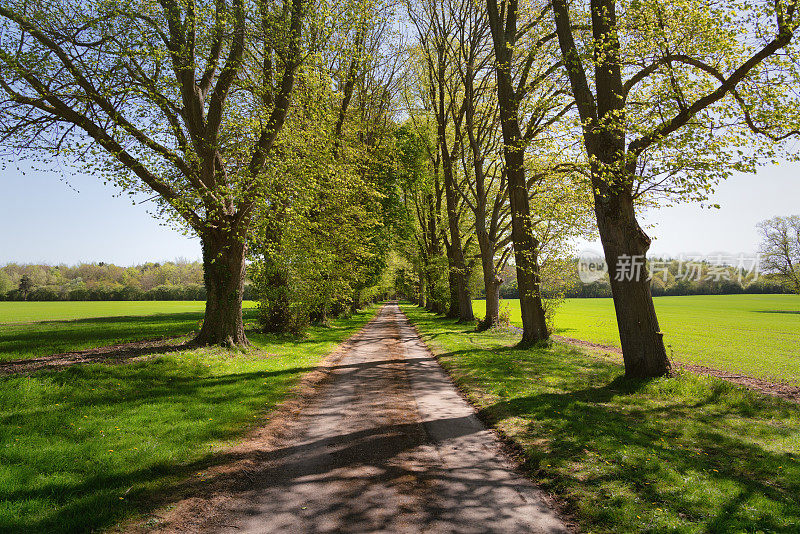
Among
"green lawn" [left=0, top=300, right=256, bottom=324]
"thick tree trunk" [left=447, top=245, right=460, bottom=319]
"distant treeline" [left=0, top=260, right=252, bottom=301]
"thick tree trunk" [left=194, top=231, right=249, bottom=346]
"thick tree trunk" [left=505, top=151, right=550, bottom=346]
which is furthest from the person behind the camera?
"distant treeline" [left=0, top=260, right=252, bottom=301]

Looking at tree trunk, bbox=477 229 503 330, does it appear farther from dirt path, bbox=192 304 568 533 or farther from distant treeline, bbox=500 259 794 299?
distant treeline, bbox=500 259 794 299

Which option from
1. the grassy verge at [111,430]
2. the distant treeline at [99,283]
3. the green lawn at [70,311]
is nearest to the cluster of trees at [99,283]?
the distant treeline at [99,283]

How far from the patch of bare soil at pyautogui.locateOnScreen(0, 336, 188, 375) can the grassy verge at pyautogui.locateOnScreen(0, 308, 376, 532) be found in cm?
120

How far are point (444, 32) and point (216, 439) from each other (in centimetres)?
2337

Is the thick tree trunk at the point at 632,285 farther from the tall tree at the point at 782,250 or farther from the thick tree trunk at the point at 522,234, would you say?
the tall tree at the point at 782,250

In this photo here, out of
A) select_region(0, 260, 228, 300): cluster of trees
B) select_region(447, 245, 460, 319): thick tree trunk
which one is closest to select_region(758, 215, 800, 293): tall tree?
select_region(447, 245, 460, 319): thick tree trunk

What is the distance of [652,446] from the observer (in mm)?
6203

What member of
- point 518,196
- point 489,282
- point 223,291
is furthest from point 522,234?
point 223,291

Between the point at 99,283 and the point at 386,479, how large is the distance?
367 ft

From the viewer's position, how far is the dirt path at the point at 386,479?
4.17 m

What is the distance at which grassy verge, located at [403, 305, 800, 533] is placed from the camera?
14.2 ft

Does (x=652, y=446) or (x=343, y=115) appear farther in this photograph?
(x=343, y=115)

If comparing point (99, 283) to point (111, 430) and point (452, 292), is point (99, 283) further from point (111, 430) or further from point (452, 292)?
point (111, 430)

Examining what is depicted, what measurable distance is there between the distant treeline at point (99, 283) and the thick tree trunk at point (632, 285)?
328 ft
